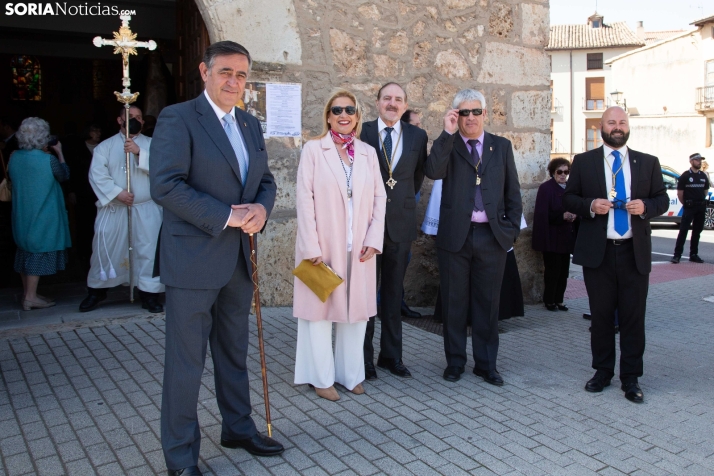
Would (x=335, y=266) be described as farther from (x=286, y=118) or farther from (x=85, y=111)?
(x=85, y=111)

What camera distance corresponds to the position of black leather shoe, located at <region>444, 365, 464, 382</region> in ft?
14.5

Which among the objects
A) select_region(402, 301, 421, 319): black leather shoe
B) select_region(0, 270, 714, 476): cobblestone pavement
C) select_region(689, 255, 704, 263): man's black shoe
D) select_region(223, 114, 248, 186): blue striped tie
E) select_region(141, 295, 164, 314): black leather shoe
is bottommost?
select_region(0, 270, 714, 476): cobblestone pavement

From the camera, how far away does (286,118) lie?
19.5 ft

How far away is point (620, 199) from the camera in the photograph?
171 inches

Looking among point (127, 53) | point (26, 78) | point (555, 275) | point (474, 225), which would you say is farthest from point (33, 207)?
point (26, 78)

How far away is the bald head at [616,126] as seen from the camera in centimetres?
430

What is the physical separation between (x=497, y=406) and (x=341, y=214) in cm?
153

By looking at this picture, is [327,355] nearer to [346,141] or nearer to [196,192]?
[346,141]

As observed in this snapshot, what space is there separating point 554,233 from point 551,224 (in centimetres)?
10

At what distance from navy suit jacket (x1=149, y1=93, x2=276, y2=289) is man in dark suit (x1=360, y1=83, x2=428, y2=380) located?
1634mm

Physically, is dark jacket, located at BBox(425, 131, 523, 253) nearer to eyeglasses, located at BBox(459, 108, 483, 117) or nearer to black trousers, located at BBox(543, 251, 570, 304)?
eyeglasses, located at BBox(459, 108, 483, 117)

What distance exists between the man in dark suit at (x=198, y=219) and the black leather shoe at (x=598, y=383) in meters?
2.53

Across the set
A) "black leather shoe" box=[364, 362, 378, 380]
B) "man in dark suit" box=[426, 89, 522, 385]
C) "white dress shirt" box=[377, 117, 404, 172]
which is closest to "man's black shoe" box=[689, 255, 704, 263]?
"man in dark suit" box=[426, 89, 522, 385]

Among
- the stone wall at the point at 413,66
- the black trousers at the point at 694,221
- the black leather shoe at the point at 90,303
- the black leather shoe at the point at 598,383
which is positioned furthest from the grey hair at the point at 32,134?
the black trousers at the point at 694,221
